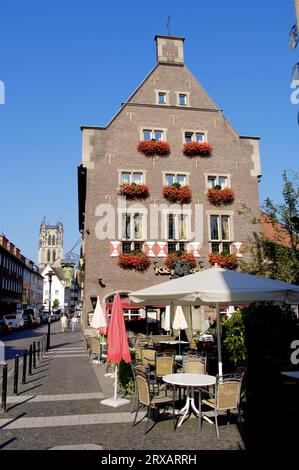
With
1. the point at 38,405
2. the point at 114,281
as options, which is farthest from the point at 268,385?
the point at 114,281

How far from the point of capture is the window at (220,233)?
82.8 feet

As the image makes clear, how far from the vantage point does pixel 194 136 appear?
26422 mm

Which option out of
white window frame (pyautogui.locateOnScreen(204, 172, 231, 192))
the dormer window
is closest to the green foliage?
white window frame (pyautogui.locateOnScreen(204, 172, 231, 192))

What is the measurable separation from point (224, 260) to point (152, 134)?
9353 millimetres

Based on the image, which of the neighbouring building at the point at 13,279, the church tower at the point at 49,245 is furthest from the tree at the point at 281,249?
the church tower at the point at 49,245

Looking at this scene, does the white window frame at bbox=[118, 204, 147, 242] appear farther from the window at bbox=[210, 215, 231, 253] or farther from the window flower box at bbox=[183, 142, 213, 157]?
the window flower box at bbox=[183, 142, 213, 157]

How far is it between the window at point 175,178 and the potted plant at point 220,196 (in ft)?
5.87

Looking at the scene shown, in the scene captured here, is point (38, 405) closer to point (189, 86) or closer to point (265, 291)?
point (265, 291)

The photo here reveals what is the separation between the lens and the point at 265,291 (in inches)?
320

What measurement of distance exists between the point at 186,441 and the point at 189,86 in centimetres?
2479

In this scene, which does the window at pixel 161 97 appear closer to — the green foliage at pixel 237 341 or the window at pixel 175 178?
the window at pixel 175 178

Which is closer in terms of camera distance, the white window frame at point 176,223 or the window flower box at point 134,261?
the window flower box at point 134,261

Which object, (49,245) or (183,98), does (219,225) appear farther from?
(49,245)

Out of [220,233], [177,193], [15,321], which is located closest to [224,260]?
[220,233]
